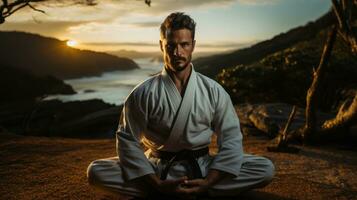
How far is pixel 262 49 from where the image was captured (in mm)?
24281

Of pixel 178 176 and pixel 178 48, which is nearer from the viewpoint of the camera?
pixel 178 48

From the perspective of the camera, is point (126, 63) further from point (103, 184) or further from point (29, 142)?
point (103, 184)

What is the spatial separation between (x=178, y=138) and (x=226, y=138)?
1.29 ft

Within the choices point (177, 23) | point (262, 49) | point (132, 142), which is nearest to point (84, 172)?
point (132, 142)

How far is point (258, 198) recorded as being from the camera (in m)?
3.62

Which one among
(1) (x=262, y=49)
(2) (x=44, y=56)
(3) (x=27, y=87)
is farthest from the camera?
(2) (x=44, y=56)

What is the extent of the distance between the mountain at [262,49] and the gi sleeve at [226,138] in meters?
16.5

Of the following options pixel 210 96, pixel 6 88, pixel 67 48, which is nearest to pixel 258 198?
pixel 210 96

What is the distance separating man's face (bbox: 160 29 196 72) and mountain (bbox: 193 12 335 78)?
1660 cm

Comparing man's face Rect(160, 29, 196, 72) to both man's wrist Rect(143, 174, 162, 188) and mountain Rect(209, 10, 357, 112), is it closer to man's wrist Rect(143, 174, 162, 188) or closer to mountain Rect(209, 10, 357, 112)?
man's wrist Rect(143, 174, 162, 188)

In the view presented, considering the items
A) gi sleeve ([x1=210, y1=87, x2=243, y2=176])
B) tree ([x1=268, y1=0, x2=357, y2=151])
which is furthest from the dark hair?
tree ([x1=268, y1=0, x2=357, y2=151])

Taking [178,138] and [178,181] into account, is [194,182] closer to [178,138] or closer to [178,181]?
[178,181]

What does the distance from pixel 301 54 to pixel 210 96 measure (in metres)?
7.46

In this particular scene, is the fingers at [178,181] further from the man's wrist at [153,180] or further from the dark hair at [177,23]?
the dark hair at [177,23]
